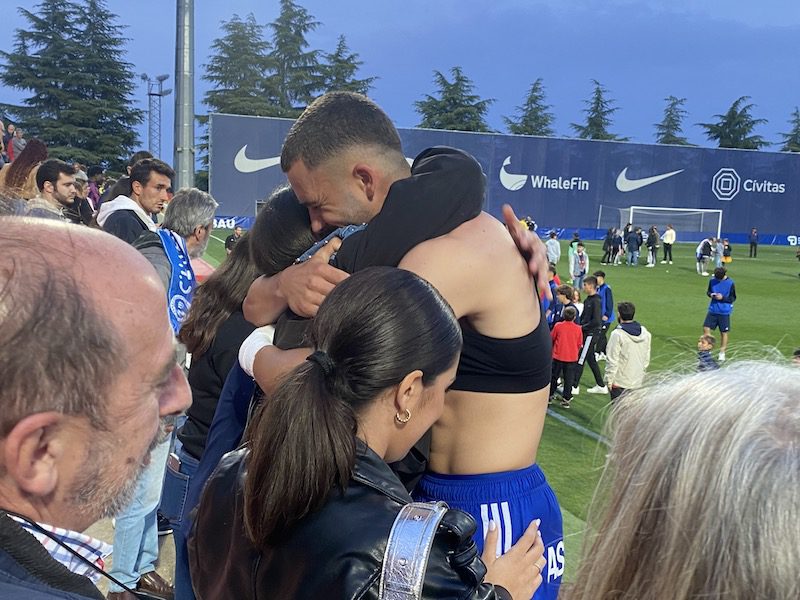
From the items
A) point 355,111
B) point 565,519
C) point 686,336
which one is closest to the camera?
point 355,111

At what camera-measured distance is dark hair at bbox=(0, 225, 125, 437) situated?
3.25 feet

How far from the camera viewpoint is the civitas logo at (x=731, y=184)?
42.1 metres

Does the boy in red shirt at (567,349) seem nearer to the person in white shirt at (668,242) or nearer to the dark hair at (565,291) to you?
the dark hair at (565,291)

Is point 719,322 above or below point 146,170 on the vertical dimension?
below

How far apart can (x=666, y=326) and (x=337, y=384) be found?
16780 millimetres

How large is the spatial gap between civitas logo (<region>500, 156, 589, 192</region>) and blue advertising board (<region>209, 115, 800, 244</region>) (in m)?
0.06

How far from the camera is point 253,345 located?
88.0 inches

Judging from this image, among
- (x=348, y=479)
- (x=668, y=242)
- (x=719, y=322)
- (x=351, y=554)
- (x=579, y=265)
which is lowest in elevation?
(x=719, y=322)

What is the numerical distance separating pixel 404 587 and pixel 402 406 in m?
0.44

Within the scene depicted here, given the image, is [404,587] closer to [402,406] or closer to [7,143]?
[402,406]

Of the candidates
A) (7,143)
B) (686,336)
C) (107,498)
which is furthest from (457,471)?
(686,336)

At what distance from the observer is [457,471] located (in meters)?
2.11

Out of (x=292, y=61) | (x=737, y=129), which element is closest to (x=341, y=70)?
(x=292, y=61)

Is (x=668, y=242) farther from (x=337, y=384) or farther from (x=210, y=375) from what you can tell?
(x=337, y=384)
